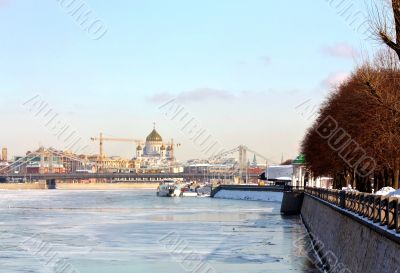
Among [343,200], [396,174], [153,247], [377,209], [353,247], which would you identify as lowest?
[153,247]

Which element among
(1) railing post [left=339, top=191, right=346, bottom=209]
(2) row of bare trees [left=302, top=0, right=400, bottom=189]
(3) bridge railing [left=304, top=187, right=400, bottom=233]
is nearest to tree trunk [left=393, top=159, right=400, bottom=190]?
(2) row of bare trees [left=302, top=0, right=400, bottom=189]

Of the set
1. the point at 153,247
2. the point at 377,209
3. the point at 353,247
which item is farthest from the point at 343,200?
the point at 153,247

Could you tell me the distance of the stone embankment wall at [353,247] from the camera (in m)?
29.0

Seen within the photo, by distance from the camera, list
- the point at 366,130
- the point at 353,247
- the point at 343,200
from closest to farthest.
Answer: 1. the point at 353,247
2. the point at 343,200
3. the point at 366,130

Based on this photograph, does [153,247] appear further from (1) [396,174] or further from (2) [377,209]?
(2) [377,209]

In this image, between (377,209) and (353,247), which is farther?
(353,247)

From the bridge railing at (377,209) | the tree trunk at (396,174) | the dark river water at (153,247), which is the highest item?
the tree trunk at (396,174)

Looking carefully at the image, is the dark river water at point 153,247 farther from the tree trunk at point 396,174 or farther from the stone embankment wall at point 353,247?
the tree trunk at point 396,174

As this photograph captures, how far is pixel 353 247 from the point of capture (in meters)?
38.4

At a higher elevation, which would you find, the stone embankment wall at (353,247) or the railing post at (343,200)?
the railing post at (343,200)

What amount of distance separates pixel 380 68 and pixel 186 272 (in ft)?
91.5

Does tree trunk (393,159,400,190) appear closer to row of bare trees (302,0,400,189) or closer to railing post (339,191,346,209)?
row of bare trees (302,0,400,189)

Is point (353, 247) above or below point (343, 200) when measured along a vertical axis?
below

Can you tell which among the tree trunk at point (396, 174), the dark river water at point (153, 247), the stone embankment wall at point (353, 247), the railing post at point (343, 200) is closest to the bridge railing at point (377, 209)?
the stone embankment wall at point (353, 247)
